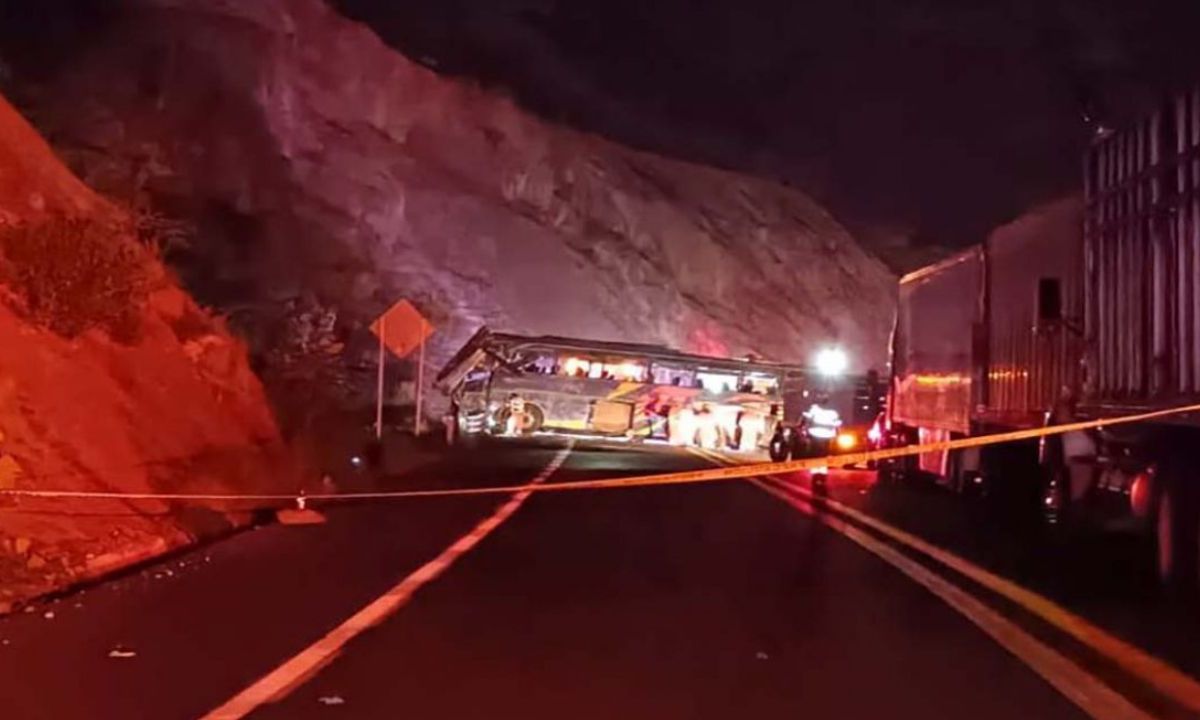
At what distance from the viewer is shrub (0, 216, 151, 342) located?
17500mm

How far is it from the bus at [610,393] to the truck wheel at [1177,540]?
30978 mm

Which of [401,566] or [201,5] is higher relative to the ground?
[201,5]

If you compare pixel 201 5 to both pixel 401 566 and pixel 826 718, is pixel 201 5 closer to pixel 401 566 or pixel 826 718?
pixel 401 566

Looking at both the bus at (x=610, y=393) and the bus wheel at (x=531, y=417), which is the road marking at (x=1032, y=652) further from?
the bus wheel at (x=531, y=417)

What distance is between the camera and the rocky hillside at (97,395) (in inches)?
552

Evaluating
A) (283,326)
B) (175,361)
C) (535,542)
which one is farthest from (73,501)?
(283,326)

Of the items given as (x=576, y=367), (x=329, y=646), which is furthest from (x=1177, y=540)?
(x=576, y=367)

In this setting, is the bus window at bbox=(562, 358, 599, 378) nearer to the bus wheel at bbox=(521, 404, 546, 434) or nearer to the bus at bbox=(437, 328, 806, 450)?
the bus at bbox=(437, 328, 806, 450)

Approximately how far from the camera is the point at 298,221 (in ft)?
205

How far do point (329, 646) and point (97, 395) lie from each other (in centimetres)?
795

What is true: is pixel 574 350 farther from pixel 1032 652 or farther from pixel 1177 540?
pixel 1032 652

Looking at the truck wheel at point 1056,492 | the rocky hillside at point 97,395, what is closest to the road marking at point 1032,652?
the truck wheel at point 1056,492

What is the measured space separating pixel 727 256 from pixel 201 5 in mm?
27932

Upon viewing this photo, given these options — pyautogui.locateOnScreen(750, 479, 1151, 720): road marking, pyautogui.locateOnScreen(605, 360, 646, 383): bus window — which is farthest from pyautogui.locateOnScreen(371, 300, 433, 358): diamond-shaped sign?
pyautogui.locateOnScreen(750, 479, 1151, 720): road marking
